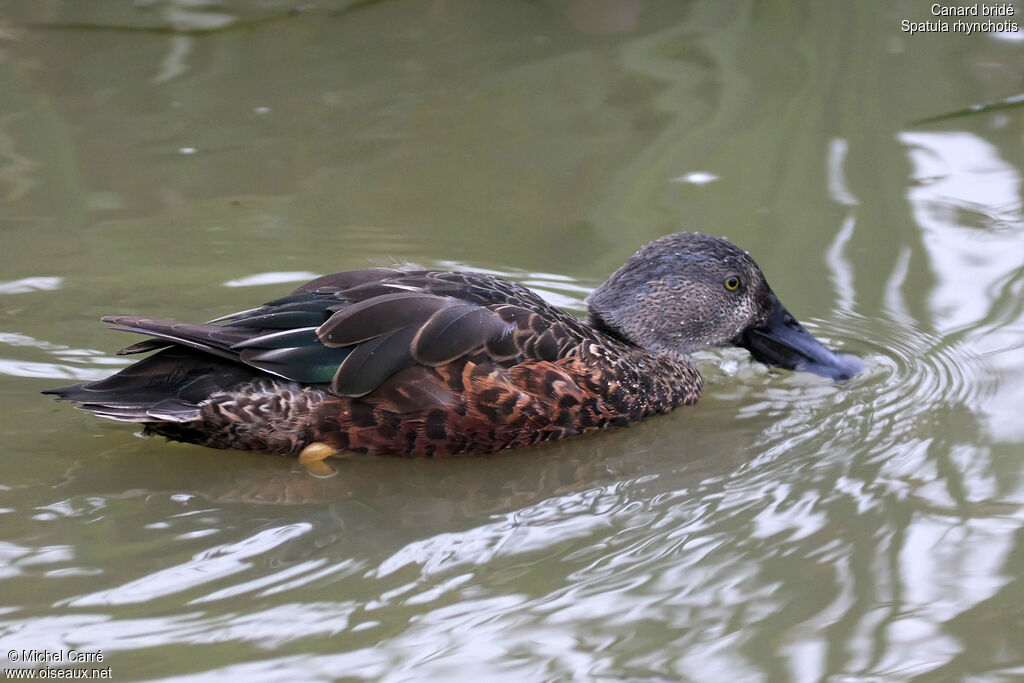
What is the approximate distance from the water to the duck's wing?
0.42m

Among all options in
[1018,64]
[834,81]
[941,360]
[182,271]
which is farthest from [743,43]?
[182,271]

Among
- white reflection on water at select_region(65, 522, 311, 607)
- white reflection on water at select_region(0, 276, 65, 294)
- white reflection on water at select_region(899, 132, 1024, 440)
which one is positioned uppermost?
white reflection on water at select_region(0, 276, 65, 294)

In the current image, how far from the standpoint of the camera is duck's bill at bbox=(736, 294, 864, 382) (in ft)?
18.9

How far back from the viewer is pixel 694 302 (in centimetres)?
593

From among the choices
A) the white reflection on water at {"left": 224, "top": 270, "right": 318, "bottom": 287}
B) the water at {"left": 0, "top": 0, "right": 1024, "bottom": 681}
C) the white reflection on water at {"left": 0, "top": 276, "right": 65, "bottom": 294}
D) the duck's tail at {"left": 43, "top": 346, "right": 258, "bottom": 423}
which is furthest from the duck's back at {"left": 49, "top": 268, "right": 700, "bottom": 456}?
the white reflection on water at {"left": 0, "top": 276, "right": 65, "bottom": 294}

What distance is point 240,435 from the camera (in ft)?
16.1

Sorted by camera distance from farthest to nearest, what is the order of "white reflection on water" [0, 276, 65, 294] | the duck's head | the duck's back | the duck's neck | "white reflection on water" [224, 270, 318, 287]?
"white reflection on water" [224, 270, 318, 287] < "white reflection on water" [0, 276, 65, 294] < the duck's head < the duck's neck < the duck's back

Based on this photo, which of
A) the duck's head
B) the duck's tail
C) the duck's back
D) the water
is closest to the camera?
the water

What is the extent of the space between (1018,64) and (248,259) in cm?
551

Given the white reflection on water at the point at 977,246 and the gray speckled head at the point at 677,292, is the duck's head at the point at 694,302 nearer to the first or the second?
the gray speckled head at the point at 677,292

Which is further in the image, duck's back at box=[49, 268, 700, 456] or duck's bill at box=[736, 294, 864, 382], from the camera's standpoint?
duck's bill at box=[736, 294, 864, 382]

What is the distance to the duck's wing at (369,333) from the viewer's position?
15.9 ft

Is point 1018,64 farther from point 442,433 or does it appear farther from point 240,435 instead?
point 240,435

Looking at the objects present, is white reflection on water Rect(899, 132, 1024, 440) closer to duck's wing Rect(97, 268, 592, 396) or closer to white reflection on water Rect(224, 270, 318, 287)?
duck's wing Rect(97, 268, 592, 396)
